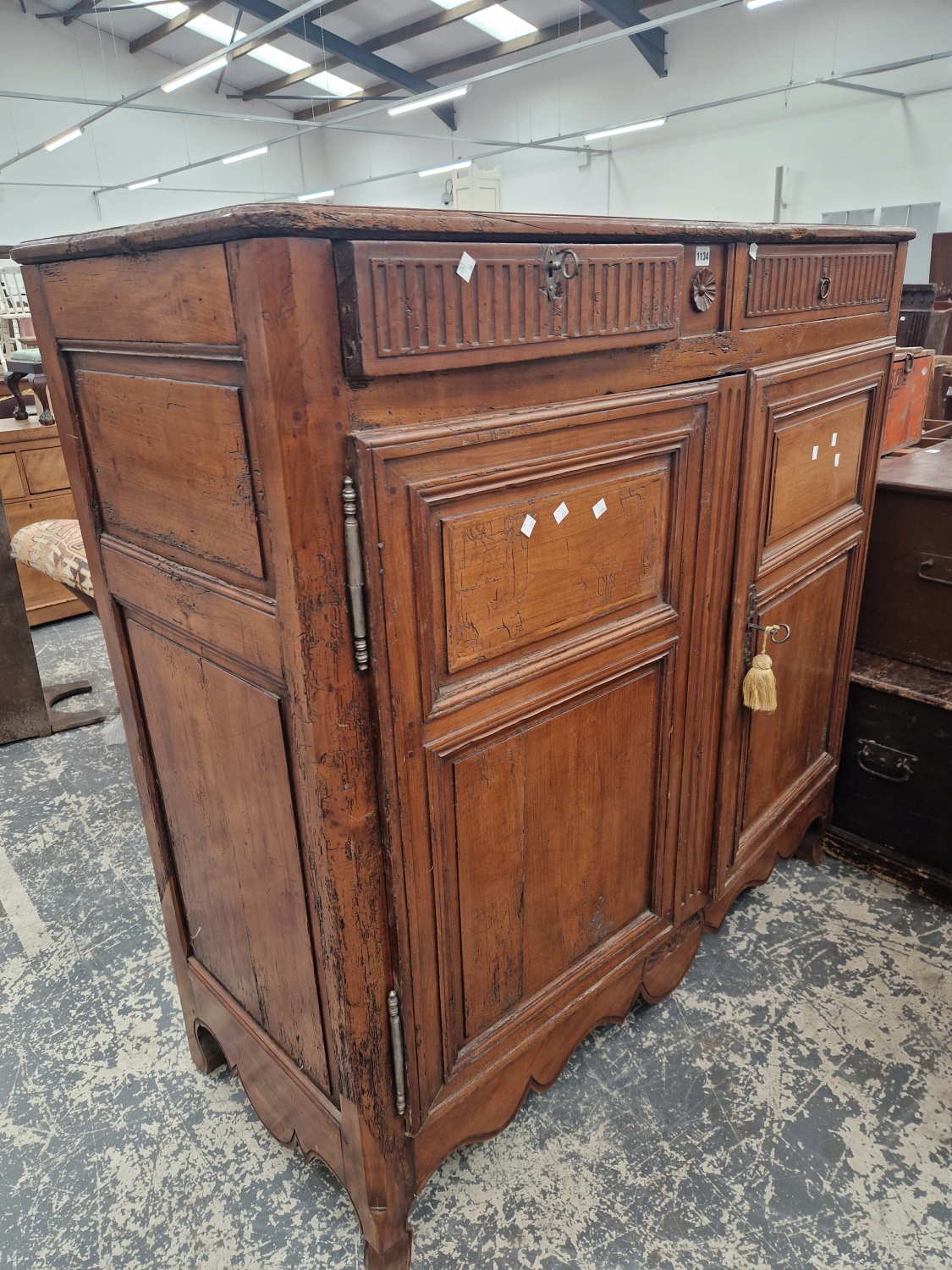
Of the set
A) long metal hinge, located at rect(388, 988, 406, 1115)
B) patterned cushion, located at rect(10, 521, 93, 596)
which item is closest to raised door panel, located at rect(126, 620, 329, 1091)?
long metal hinge, located at rect(388, 988, 406, 1115)

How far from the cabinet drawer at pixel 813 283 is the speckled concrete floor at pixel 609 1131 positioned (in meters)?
1.35

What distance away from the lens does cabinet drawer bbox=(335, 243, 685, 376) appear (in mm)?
806

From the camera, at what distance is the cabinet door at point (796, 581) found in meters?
1.46

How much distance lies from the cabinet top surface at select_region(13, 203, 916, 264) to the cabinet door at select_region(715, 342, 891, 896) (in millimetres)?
364

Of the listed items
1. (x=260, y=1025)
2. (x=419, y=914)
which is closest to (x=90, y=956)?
(x=260, y=1025)

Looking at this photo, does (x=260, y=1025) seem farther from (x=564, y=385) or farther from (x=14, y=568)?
(x=14, y=568)

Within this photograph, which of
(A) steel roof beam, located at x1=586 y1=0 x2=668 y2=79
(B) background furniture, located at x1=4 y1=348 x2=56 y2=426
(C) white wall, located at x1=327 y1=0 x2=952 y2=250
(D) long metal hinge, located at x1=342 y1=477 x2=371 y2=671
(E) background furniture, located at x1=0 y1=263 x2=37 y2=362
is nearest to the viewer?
(D) long metal hinge, located at x1=342 y1=477 x2=371 y2=671

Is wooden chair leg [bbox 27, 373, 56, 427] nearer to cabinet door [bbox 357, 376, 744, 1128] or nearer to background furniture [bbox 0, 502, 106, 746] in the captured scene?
background furniture [bbox 0, 502, 106, 746]

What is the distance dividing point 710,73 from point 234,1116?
37.3ft

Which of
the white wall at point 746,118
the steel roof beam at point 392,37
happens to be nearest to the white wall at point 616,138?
the white wall at point 746,118

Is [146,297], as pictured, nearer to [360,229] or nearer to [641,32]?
[360,229]

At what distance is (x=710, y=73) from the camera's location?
9.45 meters

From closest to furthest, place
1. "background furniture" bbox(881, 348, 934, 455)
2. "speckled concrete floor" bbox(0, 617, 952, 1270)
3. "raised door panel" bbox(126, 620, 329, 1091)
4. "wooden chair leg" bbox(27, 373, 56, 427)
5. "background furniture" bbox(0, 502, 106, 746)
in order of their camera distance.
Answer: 1. "raised door panel" bbox(126, 620, 329, 1091)
2. "speckled concrete floor" bbox(0, 617, 952, 1270)
3. "background furniture" bbox(881, 348, 934, 455)
4. "background furniture" bbox(0, 502, 106, 746)
5. "wooden chair leg" bbox(27, 373, 56, 427)

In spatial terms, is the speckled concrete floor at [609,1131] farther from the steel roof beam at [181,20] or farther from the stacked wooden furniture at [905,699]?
the steel roof beam at [181,20]
